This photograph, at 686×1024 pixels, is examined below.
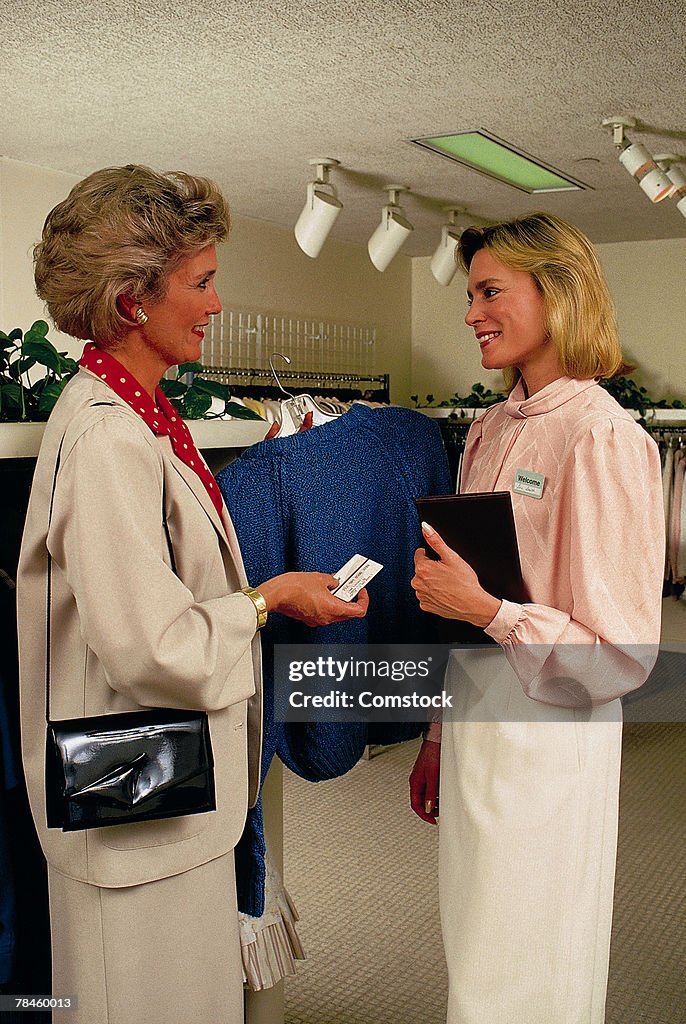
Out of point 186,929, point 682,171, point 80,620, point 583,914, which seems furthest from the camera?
point 682,171

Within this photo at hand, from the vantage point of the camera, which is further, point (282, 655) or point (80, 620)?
point (282, 655)

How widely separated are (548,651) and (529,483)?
28 centimetres

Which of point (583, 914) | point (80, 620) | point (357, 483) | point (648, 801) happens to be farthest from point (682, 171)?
point (80, 620)

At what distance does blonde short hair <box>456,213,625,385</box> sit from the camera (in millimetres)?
1632

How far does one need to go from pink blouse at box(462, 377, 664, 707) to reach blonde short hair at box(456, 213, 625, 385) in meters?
0.05

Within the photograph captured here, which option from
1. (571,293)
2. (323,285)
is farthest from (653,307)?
(571,293)

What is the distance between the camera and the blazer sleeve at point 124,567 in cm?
123

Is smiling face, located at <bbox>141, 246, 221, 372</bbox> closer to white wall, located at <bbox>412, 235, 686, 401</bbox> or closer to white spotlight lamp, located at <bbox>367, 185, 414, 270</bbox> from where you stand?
white spotlight lamp, located at <bbox>367, 185, 414, 270</bbox>

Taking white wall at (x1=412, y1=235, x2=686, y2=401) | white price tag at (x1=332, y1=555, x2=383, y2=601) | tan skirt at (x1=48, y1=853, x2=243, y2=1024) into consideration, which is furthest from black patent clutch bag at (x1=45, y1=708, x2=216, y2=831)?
white wall at (x1=412, y1=235, x2=686, y2=401)

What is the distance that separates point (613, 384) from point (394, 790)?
8.57ft

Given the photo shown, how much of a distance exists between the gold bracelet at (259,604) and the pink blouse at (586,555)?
37 centimetres

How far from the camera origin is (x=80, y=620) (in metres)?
1.31

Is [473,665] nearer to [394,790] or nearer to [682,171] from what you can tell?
[394,790]

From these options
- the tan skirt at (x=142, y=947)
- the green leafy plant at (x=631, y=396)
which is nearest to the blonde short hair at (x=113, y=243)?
the tan skirt at (x=142, y=947)
